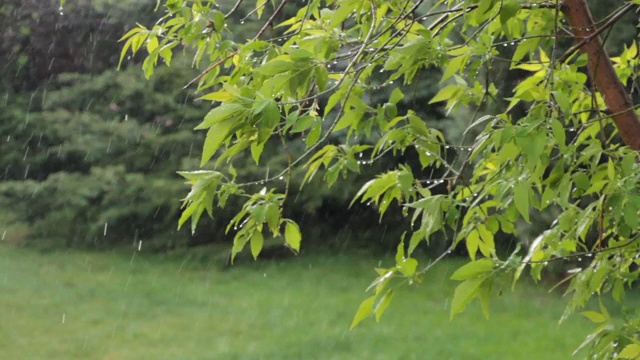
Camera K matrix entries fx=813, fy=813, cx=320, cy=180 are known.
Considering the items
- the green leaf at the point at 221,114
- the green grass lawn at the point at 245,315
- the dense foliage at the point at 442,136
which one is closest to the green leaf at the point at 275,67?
the dense foliage at the point at 442,136

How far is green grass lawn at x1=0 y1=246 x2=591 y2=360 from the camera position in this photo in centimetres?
581

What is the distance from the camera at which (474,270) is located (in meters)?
1.59

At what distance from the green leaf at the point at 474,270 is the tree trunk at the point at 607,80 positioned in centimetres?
95

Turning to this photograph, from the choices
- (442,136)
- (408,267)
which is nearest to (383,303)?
(408,267)

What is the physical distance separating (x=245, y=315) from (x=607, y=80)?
4.99 meters

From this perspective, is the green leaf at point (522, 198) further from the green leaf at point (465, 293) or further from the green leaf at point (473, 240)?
the green leaf at point (473, 240)

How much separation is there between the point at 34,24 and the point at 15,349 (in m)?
5.82

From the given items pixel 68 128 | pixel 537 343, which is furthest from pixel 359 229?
pixel 537 343

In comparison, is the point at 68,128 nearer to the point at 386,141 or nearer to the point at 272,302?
the point at 272,302

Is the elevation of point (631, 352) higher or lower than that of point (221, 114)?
lower

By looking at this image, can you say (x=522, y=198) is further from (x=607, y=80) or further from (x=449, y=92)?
(x=607, y=80)

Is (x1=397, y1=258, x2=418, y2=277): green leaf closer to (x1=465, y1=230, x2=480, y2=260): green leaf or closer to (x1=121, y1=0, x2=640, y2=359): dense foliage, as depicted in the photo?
(x1=121, y1=0, x2=640, y2=359): dense foliage

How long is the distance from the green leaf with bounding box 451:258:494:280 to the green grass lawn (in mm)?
4062

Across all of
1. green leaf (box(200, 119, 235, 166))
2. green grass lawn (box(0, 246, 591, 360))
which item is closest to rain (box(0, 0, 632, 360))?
green grass lawn (box(0, 246, 591, 360))
